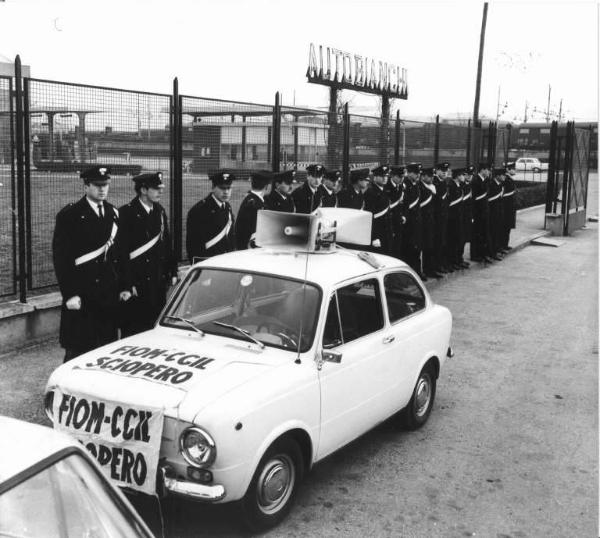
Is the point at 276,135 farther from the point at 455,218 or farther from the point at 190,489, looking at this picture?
the point at 190,489

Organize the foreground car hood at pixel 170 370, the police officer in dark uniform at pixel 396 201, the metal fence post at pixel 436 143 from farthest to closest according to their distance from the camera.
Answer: the metal fence post at pixel 436 143, the police officer in dark uniform at pixel 396 201, the foreground car hood at pixel 170 370

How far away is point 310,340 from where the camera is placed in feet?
16.1

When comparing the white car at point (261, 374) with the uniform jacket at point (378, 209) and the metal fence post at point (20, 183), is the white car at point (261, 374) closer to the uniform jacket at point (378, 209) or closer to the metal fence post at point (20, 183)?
the metal fence post at point (20, 183)

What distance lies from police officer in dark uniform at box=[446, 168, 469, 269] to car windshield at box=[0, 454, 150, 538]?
12.3 m

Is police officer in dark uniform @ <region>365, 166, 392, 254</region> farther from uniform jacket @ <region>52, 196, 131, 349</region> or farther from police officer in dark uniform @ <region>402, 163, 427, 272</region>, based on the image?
uniform jacket @ <region>52, 196, 131, 349</region>

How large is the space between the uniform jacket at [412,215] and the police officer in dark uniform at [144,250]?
622cm

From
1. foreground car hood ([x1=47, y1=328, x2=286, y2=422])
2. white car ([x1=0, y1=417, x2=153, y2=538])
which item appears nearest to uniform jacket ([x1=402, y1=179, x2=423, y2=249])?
foreground car hood ([x1=47, y1=328, x2=286, y2=422])

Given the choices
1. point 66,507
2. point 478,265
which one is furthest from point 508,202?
point 66,507

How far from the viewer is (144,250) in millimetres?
6781

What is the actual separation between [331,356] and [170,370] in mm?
1012

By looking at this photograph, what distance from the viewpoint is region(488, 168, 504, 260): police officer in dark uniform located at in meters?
15.8

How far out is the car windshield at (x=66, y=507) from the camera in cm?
202

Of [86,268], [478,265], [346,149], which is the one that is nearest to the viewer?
[86,268]

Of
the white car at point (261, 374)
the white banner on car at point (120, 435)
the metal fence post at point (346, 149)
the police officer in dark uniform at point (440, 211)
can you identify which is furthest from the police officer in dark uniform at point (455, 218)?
the white banner on car at point (120, 435)
